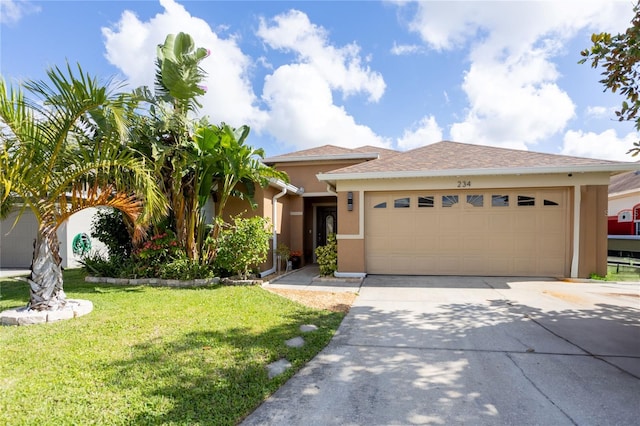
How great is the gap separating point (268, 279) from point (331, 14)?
8.42m

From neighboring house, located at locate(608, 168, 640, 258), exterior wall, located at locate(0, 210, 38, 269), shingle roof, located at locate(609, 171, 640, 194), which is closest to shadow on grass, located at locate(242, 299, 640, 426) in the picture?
neighboring house, located at locate(608, 168, 640, 258)

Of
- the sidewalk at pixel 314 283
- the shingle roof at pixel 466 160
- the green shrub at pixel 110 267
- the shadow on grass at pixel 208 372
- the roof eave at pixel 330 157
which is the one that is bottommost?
the sidewalk at pixel 314 283

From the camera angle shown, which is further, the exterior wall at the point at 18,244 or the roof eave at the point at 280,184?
the exterior wall at the point at 18,244

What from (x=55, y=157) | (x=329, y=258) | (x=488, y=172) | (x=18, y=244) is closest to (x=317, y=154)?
(x=329, y=258)

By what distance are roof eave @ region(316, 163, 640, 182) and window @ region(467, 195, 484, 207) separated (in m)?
0.80

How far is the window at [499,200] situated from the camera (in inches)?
348

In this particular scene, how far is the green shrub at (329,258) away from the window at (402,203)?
7.09 ft

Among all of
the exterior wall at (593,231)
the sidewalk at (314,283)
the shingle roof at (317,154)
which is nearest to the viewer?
the sidewalk at (314,283)

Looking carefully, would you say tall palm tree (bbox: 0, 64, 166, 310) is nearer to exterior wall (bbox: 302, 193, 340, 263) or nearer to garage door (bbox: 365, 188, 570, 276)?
garage door (bbox: 365, 188, 570, 276)

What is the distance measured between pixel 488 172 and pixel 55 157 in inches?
374

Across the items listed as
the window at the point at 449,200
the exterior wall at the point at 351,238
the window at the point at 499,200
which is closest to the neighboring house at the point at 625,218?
the window at the point at 499,200

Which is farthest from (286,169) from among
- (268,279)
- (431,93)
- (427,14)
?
(427,14)

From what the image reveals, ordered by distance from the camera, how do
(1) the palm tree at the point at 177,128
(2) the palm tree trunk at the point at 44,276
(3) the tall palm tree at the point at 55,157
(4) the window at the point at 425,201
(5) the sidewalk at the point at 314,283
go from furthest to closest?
(4) the window at the point at 425,201
(5) the sidewalk at the point at 314,283
(1) the palm tree at the point at 177,128
(2) the palm tree trunk at the point at 44,276
(3) the tall palm tree at the point at 55,157

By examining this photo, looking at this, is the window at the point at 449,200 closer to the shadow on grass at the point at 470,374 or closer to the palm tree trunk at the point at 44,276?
the shadow on grass at the point at 470,374
